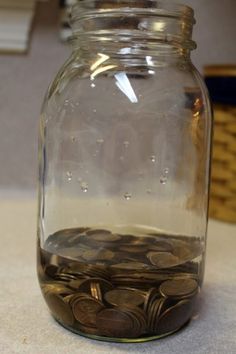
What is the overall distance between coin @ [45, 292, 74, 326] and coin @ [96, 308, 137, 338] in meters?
0.03

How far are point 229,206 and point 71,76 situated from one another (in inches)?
15.1

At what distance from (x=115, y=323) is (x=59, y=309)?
5cm

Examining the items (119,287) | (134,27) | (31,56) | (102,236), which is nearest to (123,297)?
(119,287)

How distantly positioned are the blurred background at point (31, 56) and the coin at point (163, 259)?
459 mm

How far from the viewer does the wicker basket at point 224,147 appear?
30.5 inches

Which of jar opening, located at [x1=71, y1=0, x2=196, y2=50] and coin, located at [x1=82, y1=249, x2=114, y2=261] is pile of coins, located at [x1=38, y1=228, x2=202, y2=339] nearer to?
coin, located at [x1=82, y1=249, x2=114, y2=261]

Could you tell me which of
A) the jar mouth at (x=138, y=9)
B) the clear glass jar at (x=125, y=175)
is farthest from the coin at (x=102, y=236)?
the jar mouth at (x=138, y=9)

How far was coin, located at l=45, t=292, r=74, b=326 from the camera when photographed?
17.6 inches

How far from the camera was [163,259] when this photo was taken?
18.7 inches

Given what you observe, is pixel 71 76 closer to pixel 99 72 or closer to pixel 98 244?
pixel 99 72

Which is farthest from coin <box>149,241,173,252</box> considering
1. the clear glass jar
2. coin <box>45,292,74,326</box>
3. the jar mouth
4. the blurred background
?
the blurred background

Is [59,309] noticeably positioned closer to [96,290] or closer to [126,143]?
[96,290]

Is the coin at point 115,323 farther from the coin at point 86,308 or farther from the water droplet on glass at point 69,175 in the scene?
the water droplet on glass at point 69,175

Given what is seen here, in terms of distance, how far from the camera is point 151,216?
2.03 ft
